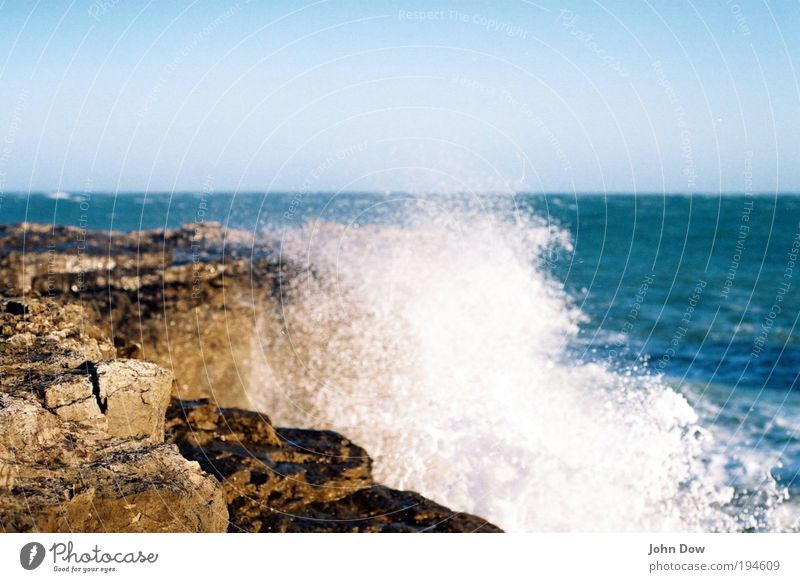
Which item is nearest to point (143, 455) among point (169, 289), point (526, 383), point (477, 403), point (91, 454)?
point (91, 454)

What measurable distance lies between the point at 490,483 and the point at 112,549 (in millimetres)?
6655

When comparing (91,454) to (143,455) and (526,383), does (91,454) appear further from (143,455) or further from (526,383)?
(526,383)

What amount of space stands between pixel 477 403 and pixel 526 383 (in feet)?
6.69

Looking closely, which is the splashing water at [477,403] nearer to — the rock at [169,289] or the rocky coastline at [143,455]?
the rock at [169,289]

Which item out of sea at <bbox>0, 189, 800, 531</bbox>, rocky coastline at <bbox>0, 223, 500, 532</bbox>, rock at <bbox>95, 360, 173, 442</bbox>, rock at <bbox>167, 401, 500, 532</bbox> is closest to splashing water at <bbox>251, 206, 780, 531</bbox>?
sea at <bbox>0, 189, 800, 531</bbox>

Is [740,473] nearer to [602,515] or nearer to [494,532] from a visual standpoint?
[602,515]

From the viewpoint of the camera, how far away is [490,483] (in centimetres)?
1155

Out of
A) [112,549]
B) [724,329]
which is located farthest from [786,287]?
[112,549]

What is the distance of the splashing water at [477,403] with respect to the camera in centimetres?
1192

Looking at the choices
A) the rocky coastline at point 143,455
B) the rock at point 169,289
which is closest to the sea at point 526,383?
the rock at point 169,289

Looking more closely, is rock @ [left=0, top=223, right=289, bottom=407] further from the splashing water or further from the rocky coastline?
the splashing water

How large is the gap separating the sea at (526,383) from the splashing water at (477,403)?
0.04 m

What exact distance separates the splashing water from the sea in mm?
42

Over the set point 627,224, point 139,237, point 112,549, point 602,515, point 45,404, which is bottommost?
point 602,515
